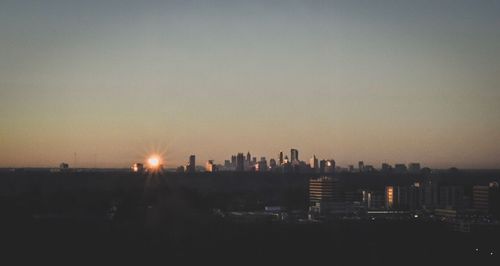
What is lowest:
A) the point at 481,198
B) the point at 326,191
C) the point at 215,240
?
the point at 215,240

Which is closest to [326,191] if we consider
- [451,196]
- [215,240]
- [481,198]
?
[451,196]

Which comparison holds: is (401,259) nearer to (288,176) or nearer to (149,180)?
(149,180)

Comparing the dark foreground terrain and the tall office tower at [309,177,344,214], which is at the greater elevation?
the tall office tower at [309,177,344,214]

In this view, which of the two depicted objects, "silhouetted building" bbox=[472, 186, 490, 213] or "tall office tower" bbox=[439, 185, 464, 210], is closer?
"silhouetted building" bbox=[472, 186, 490, 213]

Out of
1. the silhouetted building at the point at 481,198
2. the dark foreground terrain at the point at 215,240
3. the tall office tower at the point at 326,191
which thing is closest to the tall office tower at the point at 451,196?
the silhouetted building at the point at 481,198

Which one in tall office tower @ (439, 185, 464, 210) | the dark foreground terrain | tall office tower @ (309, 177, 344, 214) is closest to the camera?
the dark foreground terrain

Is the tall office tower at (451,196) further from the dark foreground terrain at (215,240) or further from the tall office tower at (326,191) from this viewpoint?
the dark foreground terrain at (215,240)

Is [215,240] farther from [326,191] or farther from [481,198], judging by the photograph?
[326,191]

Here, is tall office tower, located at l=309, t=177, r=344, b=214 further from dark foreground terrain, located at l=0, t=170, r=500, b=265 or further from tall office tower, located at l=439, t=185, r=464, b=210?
dark foreground terrain, located at l=0, t=170, r=500, b=265

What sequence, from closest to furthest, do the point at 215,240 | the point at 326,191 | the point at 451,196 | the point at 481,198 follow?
the point at 215,240 → the point at 481,198 → the point at 451,196 → the point at 326,191

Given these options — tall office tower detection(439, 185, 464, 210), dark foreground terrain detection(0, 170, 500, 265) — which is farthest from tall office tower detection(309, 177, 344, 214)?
dark foreground terrain detection(0, 170, 500, 265)

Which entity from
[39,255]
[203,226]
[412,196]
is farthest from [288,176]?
[39,255]
